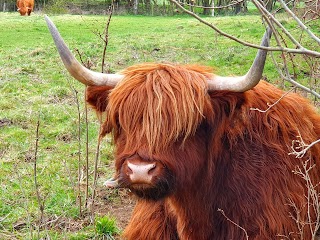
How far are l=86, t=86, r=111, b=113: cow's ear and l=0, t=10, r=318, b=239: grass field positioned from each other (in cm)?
74

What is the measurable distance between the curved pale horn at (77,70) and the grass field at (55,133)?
0.91 metres

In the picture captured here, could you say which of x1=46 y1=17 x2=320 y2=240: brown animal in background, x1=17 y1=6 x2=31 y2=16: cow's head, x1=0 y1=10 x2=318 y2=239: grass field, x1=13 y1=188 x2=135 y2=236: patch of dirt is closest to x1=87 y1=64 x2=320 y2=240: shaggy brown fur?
x1=46 y1=17 x2=320 y2=240: brown animal in background

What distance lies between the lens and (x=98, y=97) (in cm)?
323

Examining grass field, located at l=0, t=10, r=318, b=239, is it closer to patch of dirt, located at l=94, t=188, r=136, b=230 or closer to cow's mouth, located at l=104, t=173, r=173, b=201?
patch of dirt, located at l=94, t=188, r=136, b=230

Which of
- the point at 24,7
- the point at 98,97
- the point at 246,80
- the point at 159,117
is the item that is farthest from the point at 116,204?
the point at 24,7

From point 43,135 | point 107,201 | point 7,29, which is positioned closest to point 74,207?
point 107,201

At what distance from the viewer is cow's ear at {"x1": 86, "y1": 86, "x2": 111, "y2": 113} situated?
126 inches

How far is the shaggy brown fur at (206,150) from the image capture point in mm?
2855

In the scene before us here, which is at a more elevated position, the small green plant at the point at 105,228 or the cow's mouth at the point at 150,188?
the cow's mouth at the point at 150,188

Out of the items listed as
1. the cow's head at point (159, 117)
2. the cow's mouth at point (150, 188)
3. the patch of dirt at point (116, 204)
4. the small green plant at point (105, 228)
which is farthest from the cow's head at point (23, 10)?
the cow's mouth at point (150, 188)

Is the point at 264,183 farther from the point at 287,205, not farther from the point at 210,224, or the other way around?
the point at 210,224

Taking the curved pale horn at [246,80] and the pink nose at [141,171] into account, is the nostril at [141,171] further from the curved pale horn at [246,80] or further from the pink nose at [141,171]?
the curved pale horn at [246,80]

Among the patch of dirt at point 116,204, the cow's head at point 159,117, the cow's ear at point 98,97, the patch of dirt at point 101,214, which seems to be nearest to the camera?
the cow's head at point 159,117

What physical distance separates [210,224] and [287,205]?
1.62ft
